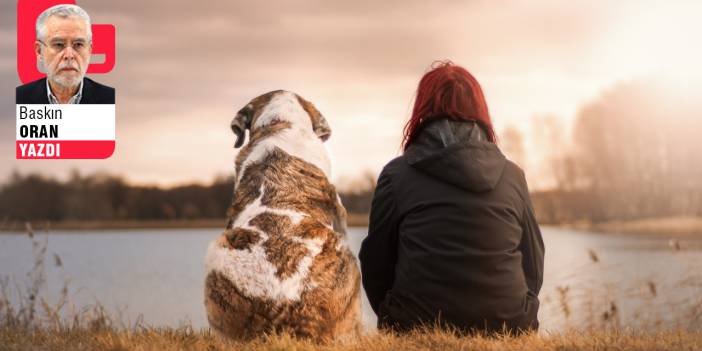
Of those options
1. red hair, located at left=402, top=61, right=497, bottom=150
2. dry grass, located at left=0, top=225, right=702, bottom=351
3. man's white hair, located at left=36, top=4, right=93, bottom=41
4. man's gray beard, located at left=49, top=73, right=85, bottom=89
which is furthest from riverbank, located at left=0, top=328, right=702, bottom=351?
man's white hair, located at left=36, top=4, right=93, bottom=41

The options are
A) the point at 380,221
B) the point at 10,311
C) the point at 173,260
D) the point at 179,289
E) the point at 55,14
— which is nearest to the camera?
the point at 380,221

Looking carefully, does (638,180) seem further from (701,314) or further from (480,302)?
(480,302)

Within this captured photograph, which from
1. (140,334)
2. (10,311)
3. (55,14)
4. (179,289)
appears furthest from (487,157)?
(179,289)

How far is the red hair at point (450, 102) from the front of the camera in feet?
17.2

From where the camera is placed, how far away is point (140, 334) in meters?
6.44

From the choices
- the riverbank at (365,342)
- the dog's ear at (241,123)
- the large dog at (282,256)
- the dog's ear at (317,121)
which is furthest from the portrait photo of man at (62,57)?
the large dog at (282,256)

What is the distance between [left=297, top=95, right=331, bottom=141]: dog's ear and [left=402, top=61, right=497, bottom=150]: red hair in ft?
3.87

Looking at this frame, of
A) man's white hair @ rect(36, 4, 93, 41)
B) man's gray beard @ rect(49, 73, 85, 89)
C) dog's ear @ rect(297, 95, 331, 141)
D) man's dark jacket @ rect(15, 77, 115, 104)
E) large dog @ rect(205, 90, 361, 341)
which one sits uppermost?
man's white hair @ rect(36, 4, 93, 41)

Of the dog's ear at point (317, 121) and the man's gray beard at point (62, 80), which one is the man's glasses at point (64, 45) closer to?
the man's gray beard at point (62, 80)

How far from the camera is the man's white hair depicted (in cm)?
944

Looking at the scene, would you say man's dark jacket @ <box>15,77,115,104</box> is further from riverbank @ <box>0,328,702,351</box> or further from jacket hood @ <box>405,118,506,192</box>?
jacket hood @ <box>405,118,506,192</box>

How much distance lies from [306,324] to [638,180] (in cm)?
3336

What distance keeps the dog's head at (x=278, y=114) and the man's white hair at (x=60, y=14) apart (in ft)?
14.4

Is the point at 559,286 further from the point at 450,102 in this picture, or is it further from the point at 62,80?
the point at 62,80
